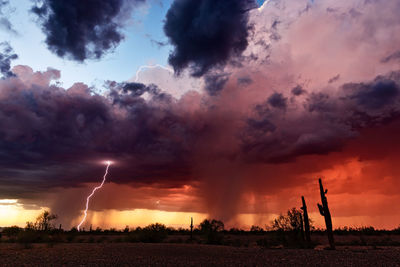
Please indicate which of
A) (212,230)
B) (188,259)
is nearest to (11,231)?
(212,230)

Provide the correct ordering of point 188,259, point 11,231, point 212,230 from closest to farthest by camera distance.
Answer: point 188,259 → point 212,230 → point 11,231

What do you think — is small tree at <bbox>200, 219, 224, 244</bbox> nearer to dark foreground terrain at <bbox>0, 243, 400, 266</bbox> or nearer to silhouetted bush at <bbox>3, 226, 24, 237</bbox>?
dark foreground terrain at <bbox>0, 243, 400, 266</bbox>

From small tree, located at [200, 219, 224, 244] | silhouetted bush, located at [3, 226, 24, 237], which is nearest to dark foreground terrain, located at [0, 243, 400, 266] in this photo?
small tree, located at [200, 219, 224, 244]

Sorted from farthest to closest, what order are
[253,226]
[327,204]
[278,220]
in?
[253,226]
[278,220]
[327,204]

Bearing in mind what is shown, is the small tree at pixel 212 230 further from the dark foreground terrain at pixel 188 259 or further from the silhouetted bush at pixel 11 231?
the silhouetted bush at pixel 11 231

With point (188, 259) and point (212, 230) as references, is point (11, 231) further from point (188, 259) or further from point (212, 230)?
point (188, 259)

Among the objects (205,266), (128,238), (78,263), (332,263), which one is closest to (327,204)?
(332,263)

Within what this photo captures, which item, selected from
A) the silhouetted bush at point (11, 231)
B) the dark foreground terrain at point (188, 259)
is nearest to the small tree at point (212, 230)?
the dark foreground terrain at point (188, 259)

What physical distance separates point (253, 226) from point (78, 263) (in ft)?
203

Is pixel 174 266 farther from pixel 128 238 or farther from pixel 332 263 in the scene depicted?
pixel 128 238

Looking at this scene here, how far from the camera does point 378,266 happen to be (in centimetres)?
1850

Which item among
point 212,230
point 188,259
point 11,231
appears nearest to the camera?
point 188,259

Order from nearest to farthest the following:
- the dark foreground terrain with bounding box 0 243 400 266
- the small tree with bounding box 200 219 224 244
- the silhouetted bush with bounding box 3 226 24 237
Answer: the dark foreground terrain with bounding box 0 243 400 266, the small tree with bounding box 200 219 224 244, the silhouetted bush with bounding box 3 226 24 237

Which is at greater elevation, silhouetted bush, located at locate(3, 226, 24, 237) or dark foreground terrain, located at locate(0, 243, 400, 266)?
silhouetted bush, located at locate(3, 226, 24, 237)
